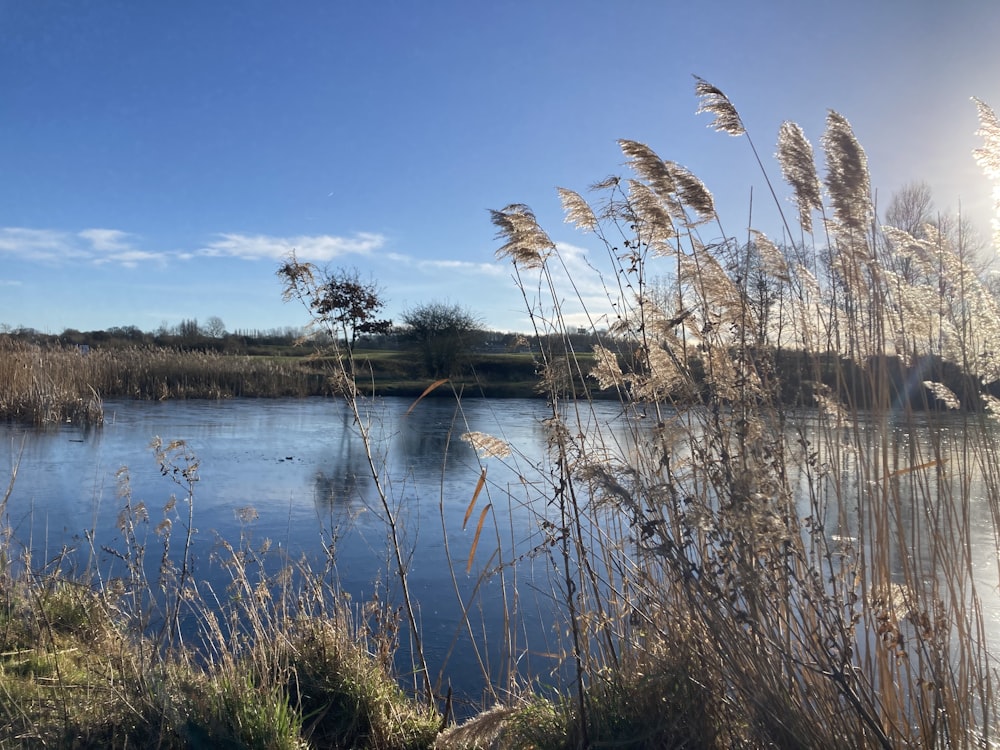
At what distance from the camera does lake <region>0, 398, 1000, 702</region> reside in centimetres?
409

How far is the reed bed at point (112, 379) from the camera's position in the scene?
533 inches

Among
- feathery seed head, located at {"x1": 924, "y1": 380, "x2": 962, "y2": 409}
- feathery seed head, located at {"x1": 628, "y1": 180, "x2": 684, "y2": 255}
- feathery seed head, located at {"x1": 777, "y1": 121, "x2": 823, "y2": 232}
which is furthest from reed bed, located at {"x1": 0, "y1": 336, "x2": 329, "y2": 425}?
feathery seed head, located at {"x1": 924, "y1": 380, "x2": 962, "y2": 409}

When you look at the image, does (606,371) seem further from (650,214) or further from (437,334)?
(437,334)

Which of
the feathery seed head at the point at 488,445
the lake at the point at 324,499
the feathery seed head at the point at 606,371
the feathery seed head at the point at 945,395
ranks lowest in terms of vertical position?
the lake at the point at 324,499

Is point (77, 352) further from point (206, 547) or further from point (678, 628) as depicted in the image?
point (678, 628)

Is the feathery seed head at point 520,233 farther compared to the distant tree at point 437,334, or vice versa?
the distant tree at point 437,334

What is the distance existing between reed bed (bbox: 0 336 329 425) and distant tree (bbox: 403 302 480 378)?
16.6ft

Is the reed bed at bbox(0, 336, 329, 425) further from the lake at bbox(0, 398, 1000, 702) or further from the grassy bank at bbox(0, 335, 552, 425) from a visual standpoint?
the lake at bbox(0, 398, 1000, 702)

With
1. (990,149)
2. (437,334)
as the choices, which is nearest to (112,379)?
(437,334)

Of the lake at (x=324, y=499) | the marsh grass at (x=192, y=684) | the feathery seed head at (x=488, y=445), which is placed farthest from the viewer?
the lake at (x=324, y=499)

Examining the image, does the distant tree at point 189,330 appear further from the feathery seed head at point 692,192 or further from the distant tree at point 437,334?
the feathery seed head at point 692,192

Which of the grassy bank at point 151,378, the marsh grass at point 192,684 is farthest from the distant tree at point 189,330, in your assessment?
the marsh grass at point 192,684

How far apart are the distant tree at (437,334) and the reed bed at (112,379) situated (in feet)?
16.6

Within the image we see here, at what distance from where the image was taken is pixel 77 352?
60.3 feet
